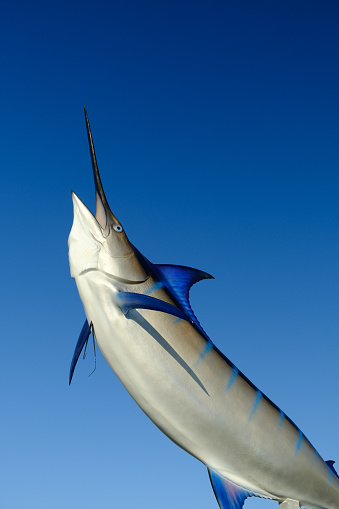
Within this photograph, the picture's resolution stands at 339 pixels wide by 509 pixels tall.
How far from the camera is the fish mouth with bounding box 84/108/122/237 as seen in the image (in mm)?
5633

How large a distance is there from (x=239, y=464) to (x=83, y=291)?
2.26 m

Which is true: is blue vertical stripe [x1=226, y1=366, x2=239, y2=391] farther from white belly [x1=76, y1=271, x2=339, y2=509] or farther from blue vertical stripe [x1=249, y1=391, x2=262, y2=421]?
blue vertical stripe [x1=249, y1=391, x2=262, y2=421]

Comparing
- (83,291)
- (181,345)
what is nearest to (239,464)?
(181,345)

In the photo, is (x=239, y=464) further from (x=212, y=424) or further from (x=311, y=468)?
(x=311, y=468)

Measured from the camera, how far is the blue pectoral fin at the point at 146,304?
214 inches

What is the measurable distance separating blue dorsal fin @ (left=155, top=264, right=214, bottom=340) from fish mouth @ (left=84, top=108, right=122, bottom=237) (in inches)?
28.5

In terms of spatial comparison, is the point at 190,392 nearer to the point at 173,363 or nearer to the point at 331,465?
the point at 173,363

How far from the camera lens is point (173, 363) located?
5.71 metres

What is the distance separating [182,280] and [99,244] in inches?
38.4

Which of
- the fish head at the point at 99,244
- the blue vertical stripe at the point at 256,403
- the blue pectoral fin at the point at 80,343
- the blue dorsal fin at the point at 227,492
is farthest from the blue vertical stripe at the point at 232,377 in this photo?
the blue pectoral fin at the point at 80,343

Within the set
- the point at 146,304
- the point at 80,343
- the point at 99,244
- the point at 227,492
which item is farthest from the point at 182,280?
the point at 227,492

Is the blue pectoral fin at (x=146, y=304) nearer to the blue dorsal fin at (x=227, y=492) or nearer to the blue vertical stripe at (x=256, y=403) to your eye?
the blue vertical stripe at (x=256, y=403)

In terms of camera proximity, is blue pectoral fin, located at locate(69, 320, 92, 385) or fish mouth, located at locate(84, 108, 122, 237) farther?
blue pectoral fin, located at locate(69, 320, 92, 385)

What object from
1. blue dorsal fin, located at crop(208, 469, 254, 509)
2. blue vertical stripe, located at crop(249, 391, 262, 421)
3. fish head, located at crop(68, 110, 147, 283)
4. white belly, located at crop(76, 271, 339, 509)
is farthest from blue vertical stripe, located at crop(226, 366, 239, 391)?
fish head, located at crop(68, 110, 147, 283)
